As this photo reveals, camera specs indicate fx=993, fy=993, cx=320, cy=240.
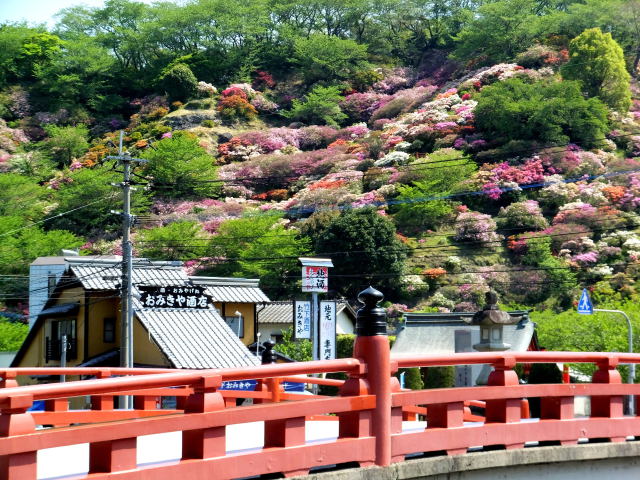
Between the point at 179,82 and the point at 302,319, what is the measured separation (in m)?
71.2

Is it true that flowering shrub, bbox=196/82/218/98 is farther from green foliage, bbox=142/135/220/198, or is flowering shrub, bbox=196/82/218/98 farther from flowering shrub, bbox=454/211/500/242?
flowering shrub, bbox=454/211/500/242

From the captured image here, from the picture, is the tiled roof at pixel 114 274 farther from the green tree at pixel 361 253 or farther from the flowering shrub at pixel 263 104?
the flowering shrub at pixel 263 104

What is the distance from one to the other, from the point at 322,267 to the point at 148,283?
11.4m

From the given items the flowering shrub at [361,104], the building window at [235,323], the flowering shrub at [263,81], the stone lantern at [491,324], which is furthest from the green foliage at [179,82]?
the stone lantern at [491,324]

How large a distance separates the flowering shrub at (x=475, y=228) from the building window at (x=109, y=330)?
33.4m

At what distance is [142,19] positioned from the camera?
112 m

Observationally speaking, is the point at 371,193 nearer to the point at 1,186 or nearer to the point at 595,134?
the point at 595,134

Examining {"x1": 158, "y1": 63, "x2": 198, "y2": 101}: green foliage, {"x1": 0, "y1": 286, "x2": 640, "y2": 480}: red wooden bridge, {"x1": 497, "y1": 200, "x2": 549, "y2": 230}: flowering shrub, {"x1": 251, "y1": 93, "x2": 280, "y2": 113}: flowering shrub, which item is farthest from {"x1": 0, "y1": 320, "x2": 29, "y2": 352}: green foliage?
{"x1": 158, "y1": 63, "x2": 198, "y2": 101}: green foliage

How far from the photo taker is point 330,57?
101 meters

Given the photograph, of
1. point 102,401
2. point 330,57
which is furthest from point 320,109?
point 102,401

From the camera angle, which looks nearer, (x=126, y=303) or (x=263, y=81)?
(x=126, y=303)

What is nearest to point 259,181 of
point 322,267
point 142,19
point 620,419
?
point 142,19

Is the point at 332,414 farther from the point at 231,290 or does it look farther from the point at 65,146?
the point at 65,146

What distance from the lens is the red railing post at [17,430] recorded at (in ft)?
17.0
